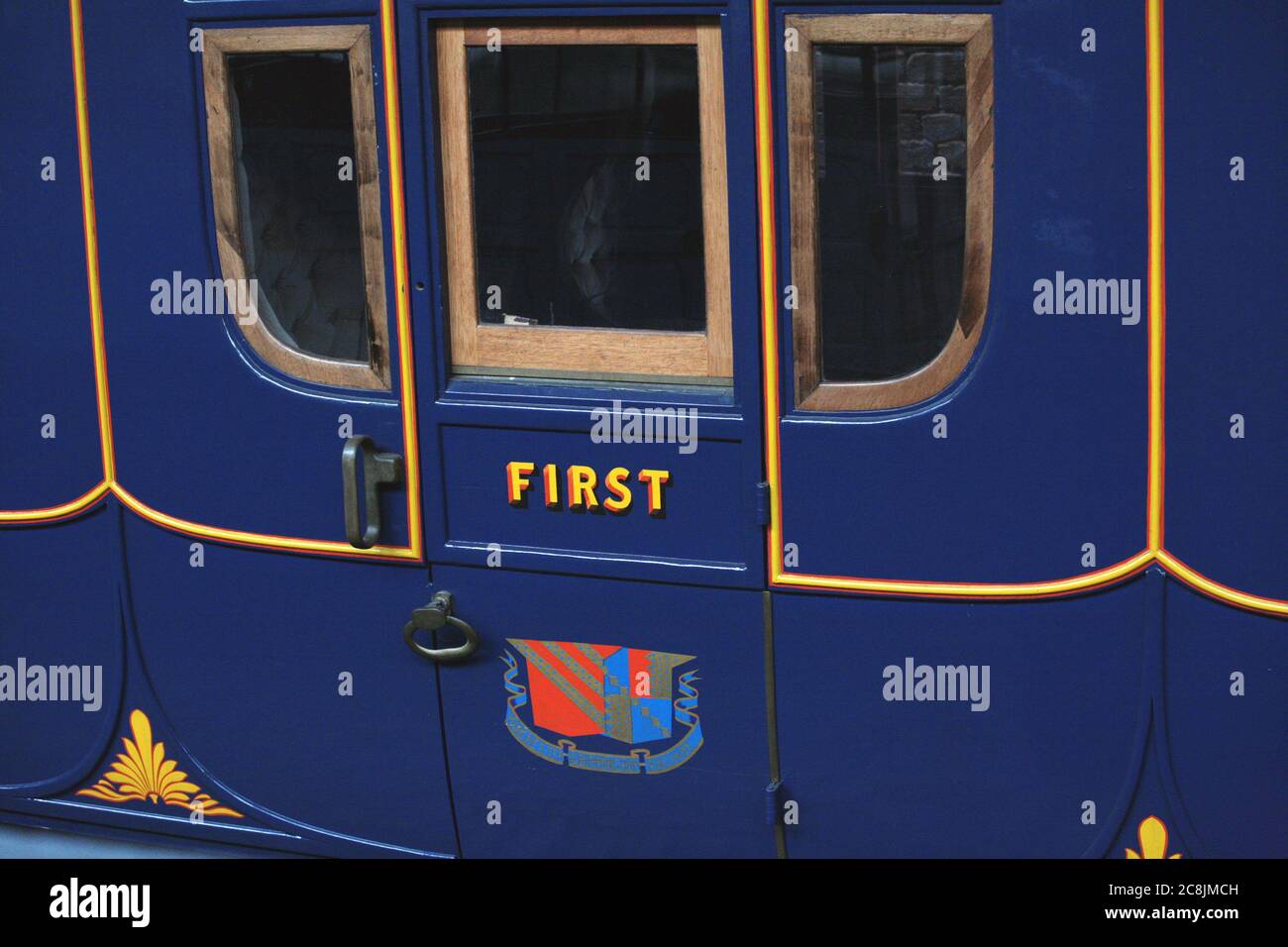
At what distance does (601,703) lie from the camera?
9.57 feet

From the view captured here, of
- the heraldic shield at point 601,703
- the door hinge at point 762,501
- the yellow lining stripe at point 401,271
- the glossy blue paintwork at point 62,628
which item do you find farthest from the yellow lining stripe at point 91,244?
the door hinge at point 762,501

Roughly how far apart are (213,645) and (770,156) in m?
1.36

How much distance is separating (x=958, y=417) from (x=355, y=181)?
1.07 meters

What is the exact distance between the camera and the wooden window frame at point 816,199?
2.52 meters

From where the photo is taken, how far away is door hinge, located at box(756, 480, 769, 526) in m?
2.75

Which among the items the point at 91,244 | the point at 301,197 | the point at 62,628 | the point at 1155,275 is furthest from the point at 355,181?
the point at 1155,275

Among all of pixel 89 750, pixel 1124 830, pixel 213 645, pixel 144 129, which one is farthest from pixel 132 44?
pixel 1124 830

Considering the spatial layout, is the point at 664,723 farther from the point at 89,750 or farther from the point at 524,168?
the point at 89,750

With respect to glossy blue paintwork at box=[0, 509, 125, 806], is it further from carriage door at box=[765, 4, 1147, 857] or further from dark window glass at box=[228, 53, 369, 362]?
carriage door at box=[765, 4, 1147, 857]

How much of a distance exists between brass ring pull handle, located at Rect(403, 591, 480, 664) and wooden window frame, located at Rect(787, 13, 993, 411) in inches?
27.4

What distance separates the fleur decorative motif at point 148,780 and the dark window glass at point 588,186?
1.09 metres

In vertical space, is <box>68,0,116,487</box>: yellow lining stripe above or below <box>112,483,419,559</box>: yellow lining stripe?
above

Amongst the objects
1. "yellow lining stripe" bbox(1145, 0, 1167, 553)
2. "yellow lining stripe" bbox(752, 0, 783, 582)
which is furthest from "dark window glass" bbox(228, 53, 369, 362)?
"yellow lining stripe" bbox(1145, 0, 1167, 553)

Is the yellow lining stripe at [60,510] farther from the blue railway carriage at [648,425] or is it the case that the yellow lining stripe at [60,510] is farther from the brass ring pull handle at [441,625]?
the brass ring pull handle at [441,625]
